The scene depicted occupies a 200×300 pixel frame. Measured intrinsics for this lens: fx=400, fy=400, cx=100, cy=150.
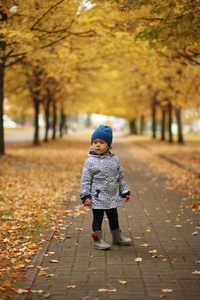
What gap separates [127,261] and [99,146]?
1456 millimetres

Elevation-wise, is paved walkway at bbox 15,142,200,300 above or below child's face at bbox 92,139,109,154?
below

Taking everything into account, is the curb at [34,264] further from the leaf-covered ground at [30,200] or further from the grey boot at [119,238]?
the grey boot at [119,238]

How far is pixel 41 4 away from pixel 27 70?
926 cm

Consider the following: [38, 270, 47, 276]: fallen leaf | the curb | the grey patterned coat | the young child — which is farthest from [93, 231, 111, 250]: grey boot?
[38, 270, 47, 276]: fallen leaf

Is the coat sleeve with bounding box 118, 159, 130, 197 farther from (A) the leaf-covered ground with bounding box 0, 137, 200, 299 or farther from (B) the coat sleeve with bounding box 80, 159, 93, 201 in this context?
(A) the leaf-covered ground with bounding box 0, 137, 200, 299

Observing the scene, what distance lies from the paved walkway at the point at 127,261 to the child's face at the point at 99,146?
129 cm

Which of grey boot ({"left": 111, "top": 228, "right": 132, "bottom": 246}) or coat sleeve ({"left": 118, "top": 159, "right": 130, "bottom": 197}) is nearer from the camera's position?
coat sleeve ({"left": 118, "top": 159, "right": 130, "bottom": 197})

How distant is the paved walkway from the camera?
3814 millimetres

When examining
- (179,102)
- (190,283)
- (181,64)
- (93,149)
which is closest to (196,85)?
(179,102)

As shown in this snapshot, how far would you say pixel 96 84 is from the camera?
27719 mm

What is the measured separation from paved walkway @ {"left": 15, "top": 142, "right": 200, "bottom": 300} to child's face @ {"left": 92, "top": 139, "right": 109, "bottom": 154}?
1.29 metres

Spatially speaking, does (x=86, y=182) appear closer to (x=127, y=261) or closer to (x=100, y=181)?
(x=100, y=181)

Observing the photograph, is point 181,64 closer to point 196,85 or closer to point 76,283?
point 196,85

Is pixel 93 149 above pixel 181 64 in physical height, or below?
below
